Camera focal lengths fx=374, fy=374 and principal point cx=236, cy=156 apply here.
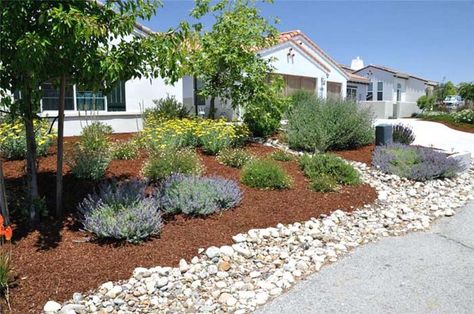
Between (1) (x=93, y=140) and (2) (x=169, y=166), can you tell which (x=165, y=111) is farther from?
(2) (x=169, y=166)

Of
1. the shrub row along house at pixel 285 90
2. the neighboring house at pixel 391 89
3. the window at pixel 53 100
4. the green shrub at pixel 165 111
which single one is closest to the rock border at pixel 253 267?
the shrub row along house at pixel 285 90

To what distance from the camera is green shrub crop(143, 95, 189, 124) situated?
11.1 m

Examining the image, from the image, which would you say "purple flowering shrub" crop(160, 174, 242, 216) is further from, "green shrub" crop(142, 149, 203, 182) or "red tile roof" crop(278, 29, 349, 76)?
"red tile roof" crop(278, 29, 349, 76)

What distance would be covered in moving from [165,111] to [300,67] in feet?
32.4

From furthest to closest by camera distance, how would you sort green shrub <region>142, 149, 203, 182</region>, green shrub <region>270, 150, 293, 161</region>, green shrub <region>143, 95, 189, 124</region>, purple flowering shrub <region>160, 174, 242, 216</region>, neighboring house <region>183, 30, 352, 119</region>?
neighboring house <region>183, 30, 352, 119</region>, green shrub <region>143, 95, 189, 124</region>, green shrub <region>270, 150, 293, 161</region>, green shrub <region>142, 149, 203, 182</region>, purple flowering shrub <region>160, 174, 242, 216</region>

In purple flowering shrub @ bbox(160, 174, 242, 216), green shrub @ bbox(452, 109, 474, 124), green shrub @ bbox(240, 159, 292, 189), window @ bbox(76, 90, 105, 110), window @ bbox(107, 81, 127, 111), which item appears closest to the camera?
purple flowering shrub @ bbox(160, 174, 242, 216)

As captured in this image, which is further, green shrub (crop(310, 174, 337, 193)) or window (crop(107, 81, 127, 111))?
window (crop(107, 81, 127, 111))

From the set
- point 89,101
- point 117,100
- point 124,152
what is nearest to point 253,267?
point 124,152

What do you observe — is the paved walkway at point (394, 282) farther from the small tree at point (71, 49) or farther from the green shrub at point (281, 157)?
the green shrub at point (281, 157)

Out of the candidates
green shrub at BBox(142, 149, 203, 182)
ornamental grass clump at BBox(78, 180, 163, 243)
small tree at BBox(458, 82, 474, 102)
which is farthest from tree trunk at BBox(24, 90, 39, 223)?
small tree at BBox(458, 82, 474, 102)

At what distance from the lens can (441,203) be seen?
6.62 metres

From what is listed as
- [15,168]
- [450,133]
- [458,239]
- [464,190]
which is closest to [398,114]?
[450,133]

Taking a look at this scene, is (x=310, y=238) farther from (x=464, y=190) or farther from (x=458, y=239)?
(x=464, y=190)

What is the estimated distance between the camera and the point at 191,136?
349 inches
